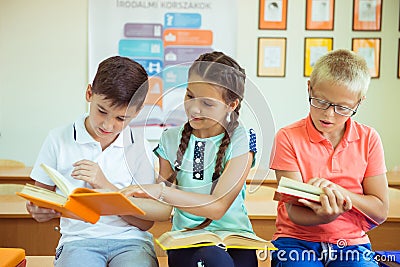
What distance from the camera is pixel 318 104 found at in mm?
1934

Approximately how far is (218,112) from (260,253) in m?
0.66

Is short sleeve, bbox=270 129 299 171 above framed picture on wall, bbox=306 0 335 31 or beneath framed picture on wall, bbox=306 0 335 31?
beneath

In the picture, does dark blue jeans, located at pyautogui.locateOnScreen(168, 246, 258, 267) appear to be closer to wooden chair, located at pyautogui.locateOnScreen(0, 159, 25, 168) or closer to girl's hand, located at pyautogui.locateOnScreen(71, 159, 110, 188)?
girl's hand, located at pyautogui.locateOnScreen(71, 159, 110, 188)

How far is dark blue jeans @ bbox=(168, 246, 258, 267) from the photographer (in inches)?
66.2

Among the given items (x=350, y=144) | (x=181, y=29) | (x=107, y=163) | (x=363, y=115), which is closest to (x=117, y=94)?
(x=107, y=163)

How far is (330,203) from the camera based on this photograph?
1750mm

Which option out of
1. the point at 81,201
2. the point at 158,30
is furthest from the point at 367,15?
the point at 81,201

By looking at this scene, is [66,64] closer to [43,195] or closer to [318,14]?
[318,14]

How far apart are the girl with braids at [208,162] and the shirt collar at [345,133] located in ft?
0.85

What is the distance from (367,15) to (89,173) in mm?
3991

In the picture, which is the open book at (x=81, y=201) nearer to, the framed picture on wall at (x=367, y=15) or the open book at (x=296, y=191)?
the open book at (x=296, y=191)

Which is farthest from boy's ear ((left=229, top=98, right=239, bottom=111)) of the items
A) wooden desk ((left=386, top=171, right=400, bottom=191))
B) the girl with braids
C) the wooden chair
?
the wooden chair

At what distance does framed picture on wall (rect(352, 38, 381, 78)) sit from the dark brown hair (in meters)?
3.65

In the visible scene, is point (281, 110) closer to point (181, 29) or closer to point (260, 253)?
point (181, 29)
